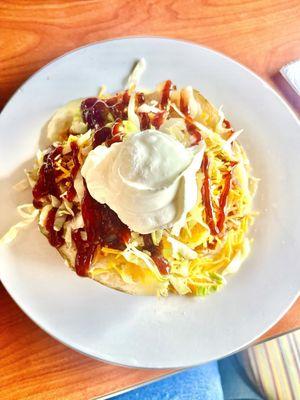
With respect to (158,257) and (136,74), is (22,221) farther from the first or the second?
(136,74)

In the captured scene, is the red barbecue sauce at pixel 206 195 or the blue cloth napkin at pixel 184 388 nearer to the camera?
the red barbecue sauce at pixel 206 195

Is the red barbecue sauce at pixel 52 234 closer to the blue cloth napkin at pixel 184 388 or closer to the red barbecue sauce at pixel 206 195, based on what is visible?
the red barbecue sauce at pixel 206 195

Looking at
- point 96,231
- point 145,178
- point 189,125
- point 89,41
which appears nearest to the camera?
point 145,178

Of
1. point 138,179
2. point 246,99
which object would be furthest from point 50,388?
point 246,99

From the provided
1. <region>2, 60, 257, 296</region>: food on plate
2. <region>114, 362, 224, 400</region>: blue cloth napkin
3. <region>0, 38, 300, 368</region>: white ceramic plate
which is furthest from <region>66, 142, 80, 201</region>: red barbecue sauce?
<region>114, 362, 224, 400</region>: blue cloth napkin

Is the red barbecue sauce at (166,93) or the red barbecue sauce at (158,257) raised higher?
the red barbecue sauce at (166,93)

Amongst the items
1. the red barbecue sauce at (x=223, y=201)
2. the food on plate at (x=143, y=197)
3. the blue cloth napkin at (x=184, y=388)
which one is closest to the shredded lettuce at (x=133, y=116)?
the food on plate at (x=143, y=197)

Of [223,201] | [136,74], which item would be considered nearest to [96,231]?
[223,201]
